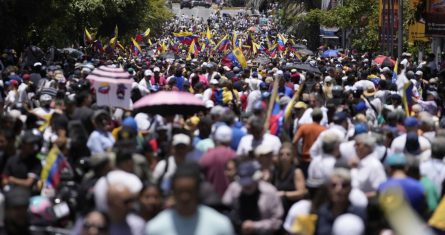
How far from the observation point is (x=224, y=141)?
935 centimetres

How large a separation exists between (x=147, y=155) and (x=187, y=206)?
146 inches

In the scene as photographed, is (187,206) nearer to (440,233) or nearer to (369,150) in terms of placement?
(440,233)

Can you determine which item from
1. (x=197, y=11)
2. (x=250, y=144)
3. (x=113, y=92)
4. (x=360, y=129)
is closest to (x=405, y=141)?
(x=360, y=129)

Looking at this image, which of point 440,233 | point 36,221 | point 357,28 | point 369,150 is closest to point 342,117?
point 369,150

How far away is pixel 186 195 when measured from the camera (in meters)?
5.88

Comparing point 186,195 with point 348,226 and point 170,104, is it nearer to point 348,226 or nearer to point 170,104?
point 348,226

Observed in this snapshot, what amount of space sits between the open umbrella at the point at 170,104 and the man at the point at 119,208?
17.2ft

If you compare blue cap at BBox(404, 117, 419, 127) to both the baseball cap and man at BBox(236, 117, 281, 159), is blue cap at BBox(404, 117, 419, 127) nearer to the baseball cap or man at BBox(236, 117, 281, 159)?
man at BBox(236, 117, 281, 159)

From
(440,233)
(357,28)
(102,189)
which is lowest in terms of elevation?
(357,28)

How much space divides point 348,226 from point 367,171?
2.09 metres

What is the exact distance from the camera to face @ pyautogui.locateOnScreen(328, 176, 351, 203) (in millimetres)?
7230

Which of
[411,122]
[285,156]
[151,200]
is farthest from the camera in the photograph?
[411,122]

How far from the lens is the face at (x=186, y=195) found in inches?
231

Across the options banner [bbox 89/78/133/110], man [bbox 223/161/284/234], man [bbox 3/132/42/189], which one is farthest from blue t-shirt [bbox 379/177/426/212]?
banner [bbox 89/78/133/110]
